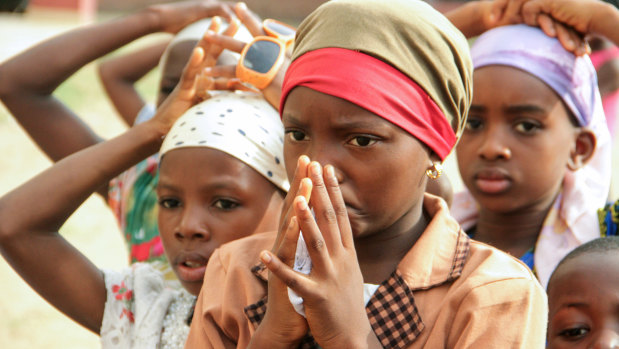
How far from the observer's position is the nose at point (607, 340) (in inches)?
94.3

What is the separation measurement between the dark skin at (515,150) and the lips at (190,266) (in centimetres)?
115

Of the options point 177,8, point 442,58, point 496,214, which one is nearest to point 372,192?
point 442,58

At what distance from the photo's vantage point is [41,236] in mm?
2949

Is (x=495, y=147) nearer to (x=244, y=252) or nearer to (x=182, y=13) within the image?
(x=244, y=252)

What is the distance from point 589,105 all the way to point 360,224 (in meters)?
1.53

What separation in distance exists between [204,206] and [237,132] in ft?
1.00

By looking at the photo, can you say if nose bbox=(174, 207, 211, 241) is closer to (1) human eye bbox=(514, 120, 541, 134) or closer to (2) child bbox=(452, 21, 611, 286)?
(2) child bbox=(452, 21, 611, 286)

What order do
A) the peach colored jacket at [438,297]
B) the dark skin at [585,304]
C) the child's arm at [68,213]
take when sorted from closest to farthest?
the peach colored jacket at [438,297] → the dark skin at [585,304] → the child's arm at [68,213]

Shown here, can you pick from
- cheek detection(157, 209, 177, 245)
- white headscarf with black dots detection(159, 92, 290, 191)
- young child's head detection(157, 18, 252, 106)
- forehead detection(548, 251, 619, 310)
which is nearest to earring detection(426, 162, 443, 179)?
forehead detection(548, 251, 619, 310)

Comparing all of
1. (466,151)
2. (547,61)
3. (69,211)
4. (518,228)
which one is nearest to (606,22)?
(547,61)

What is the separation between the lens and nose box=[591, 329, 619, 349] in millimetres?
2395

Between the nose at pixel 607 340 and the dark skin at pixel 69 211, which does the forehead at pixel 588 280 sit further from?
the dark skin at pixel 69 211

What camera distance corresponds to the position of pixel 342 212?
1.95 metres

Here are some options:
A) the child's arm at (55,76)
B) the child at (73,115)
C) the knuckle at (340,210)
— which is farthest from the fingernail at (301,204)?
the child's arm at (55,76)
